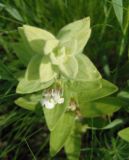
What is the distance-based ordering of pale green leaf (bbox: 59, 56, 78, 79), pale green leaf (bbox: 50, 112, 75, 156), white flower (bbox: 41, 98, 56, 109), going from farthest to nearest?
1. pale green leaf (bbox: 50, 112, 75, 156)
2. white flower (bbox: 41, 98, 56, 109)
3. pale green leaf (bbox: 59, 56, 78, 79)

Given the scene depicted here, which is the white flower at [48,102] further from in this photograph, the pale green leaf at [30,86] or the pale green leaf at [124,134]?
the pale green leaf at [124,134]

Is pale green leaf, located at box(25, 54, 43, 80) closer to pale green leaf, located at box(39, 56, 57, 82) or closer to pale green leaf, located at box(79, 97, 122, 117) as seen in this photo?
pale green leaf, located at box(39, 56, 57, 82)

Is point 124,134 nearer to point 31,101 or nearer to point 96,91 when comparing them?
point 96,91

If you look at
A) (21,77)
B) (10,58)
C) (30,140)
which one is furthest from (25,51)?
(30,140)

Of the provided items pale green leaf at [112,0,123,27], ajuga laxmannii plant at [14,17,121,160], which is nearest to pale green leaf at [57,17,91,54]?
ajuga laxmannii plant at [14,17,121,160]

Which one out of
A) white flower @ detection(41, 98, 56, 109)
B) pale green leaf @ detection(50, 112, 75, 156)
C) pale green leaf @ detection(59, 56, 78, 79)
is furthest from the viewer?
pale green leaf @ detection(50, 112, 75, 156)

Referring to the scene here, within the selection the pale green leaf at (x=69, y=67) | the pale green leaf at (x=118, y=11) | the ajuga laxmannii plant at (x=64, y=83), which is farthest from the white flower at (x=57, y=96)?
the pale green leaf at (x=118, y=11)
